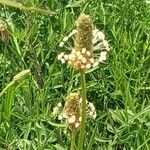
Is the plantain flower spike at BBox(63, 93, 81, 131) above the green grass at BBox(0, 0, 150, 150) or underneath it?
above

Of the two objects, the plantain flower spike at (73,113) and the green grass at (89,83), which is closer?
the plantain flower spike at (73,113)

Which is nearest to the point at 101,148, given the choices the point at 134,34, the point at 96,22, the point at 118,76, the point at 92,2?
the point at 118,76

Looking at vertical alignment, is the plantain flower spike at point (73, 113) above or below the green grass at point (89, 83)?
above

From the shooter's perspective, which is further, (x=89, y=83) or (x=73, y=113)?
(x=89, y=83)

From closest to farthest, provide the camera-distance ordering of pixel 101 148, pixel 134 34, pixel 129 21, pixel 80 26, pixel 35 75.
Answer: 1. pixel 80 26
2. pixel 101 148
3. pixel 35 75
4. pixel 134 34
5. pixel 129 21

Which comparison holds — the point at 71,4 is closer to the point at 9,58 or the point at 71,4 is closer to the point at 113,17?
the point at 113,17

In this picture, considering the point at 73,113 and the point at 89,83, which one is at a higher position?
the point at 73,113

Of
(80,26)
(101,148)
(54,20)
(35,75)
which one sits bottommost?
(101,148)

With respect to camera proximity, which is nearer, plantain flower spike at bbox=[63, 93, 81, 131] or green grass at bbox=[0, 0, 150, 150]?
plantain flower spike at bbox=[63, 93, 81, 131]
